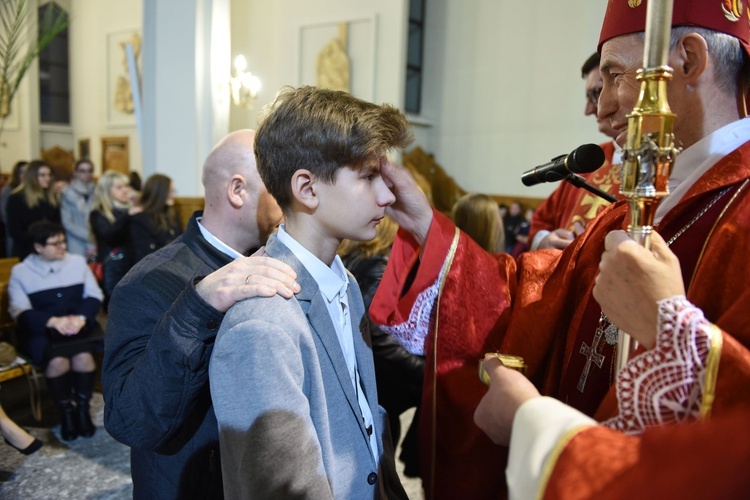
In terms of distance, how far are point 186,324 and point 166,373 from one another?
0.13 metres

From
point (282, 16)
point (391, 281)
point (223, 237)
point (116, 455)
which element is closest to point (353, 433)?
point (391, 281)

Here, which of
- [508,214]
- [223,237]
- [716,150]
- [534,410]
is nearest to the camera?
[534,410]

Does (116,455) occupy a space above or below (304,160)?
below

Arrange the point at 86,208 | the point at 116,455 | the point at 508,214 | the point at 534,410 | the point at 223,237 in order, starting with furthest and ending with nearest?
the point at 508,214
the point at 86,208
the point at 116,455
the point at 223,237
the point at 534,410

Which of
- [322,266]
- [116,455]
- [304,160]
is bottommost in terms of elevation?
[116,455]

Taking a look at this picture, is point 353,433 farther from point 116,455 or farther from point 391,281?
point 116,455

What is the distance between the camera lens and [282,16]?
429 inches

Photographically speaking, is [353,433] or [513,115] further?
[513,115]

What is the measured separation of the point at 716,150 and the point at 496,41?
1015 centimetres

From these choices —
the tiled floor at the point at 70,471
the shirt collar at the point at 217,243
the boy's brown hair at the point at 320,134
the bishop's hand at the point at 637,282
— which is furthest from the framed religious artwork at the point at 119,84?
the bishop's hand at the point at 637,282

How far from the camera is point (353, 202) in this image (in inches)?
50.6

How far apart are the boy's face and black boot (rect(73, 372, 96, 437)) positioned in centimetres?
308

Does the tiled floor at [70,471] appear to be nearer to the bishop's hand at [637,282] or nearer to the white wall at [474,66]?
the bishop's hand at [637,282]

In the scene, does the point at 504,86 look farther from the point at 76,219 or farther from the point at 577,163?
the point at 577,163
